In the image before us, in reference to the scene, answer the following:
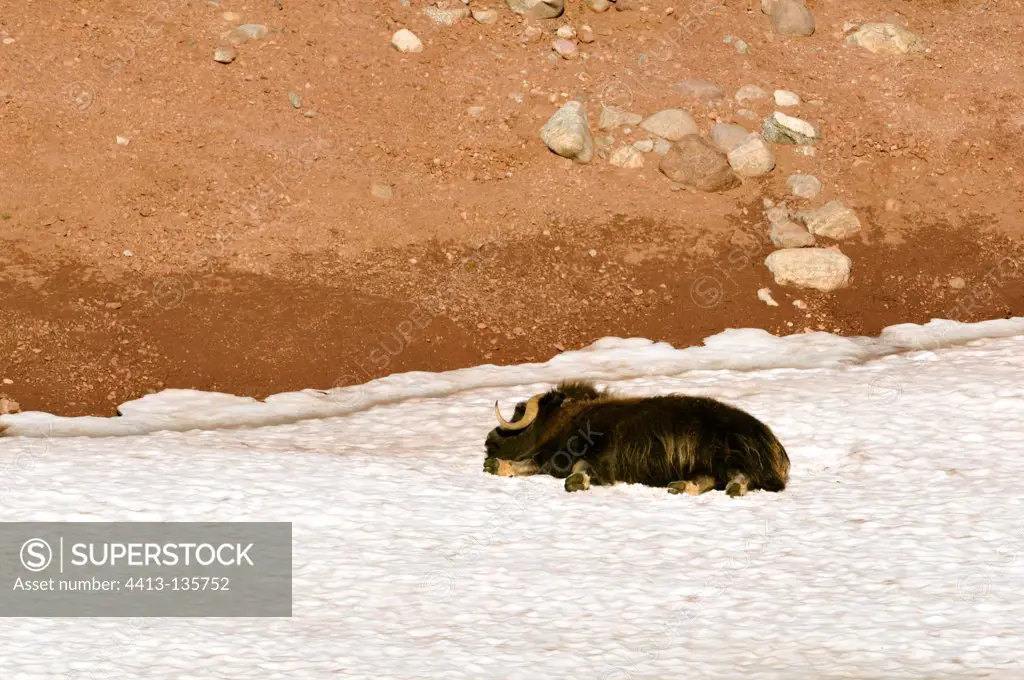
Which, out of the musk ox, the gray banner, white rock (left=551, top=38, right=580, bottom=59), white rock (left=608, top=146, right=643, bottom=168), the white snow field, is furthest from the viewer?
white rock (left=551, top=38, right=580, bottom=59)

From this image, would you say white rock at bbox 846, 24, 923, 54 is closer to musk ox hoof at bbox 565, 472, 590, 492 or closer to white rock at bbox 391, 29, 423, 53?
white rock at bbox 391, 29, 423, 53

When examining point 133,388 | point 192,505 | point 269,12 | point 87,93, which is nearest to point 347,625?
point 192,505

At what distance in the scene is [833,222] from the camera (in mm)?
15570

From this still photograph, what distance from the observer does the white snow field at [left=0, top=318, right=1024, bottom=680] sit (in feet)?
22.5

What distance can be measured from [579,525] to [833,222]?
7.84 m

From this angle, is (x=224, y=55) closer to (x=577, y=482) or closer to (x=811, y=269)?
(x=811, y=269)

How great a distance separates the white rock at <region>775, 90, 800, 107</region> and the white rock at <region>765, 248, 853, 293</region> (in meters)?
3.27

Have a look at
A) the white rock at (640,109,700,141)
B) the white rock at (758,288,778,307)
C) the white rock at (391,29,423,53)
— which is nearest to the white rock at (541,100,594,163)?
the white rock at (640,109,700,141)

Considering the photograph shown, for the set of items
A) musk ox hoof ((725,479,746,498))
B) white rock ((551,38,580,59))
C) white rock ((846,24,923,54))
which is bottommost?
musk ox hoof ((725,479,746,498))

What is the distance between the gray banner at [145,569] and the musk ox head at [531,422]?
1.95 metres

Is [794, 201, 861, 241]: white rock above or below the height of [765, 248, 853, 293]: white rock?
above

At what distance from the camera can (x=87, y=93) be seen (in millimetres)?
16266

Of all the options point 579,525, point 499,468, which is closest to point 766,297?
point 499,468

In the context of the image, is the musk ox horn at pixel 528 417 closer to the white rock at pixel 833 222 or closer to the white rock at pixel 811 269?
the white rock at pixel 811 269
